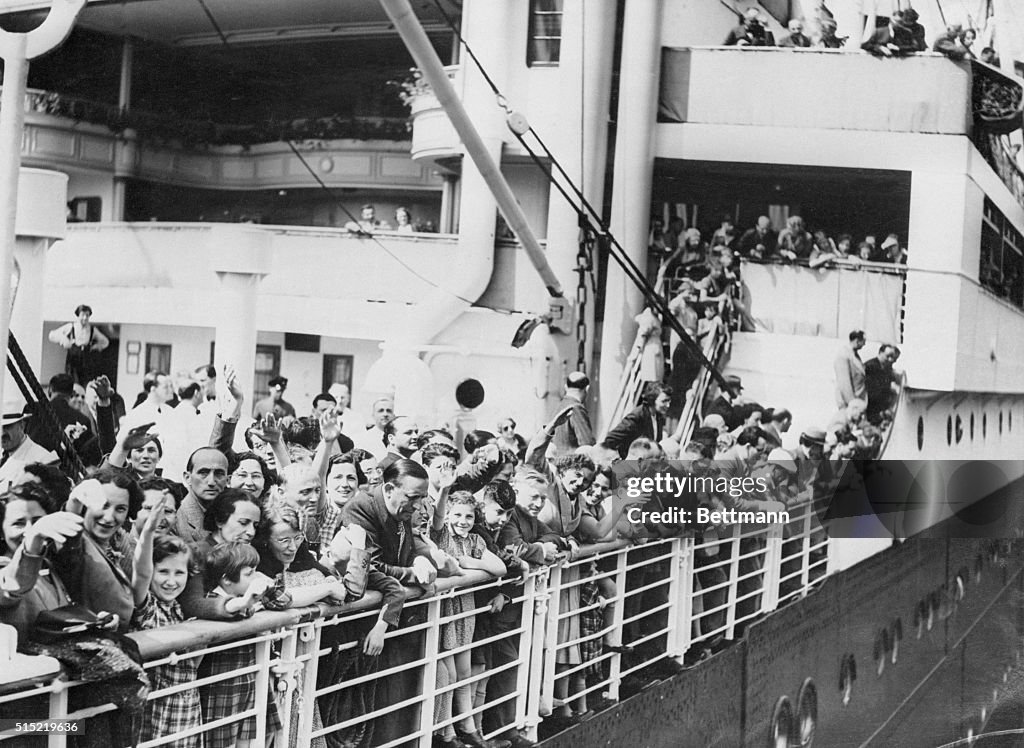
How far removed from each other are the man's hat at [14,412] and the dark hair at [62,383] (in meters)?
0.08

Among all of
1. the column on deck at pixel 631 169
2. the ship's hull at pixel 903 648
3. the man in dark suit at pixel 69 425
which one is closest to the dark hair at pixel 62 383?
the man in dark suit at pixel 69 425

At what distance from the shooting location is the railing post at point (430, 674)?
8.35 feet

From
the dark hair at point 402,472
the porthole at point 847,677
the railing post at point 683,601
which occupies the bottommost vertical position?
the porthole at point 847,677

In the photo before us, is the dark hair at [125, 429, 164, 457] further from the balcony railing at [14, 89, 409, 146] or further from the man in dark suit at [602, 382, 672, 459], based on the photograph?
the man in dark suit at [602, 382, 672, 459]

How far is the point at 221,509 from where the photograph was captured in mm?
2205

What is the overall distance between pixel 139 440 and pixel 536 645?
1.07 m

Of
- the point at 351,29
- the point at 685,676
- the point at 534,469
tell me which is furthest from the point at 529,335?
the point at 685,676

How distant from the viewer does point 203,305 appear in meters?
2.46

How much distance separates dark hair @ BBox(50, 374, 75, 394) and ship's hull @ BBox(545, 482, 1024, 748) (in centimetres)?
175

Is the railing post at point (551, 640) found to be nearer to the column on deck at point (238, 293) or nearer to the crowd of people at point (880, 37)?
the column on deck at point (238, 293)

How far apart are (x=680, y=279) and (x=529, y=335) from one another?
41cm

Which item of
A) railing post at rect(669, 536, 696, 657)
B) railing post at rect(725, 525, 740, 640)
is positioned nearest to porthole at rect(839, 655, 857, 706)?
railing post at rect(725, 525, 740, 640)

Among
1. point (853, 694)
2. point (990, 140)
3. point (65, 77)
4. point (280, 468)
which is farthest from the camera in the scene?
point (853, 694)

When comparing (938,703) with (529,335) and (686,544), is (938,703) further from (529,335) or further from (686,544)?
(529,335)
